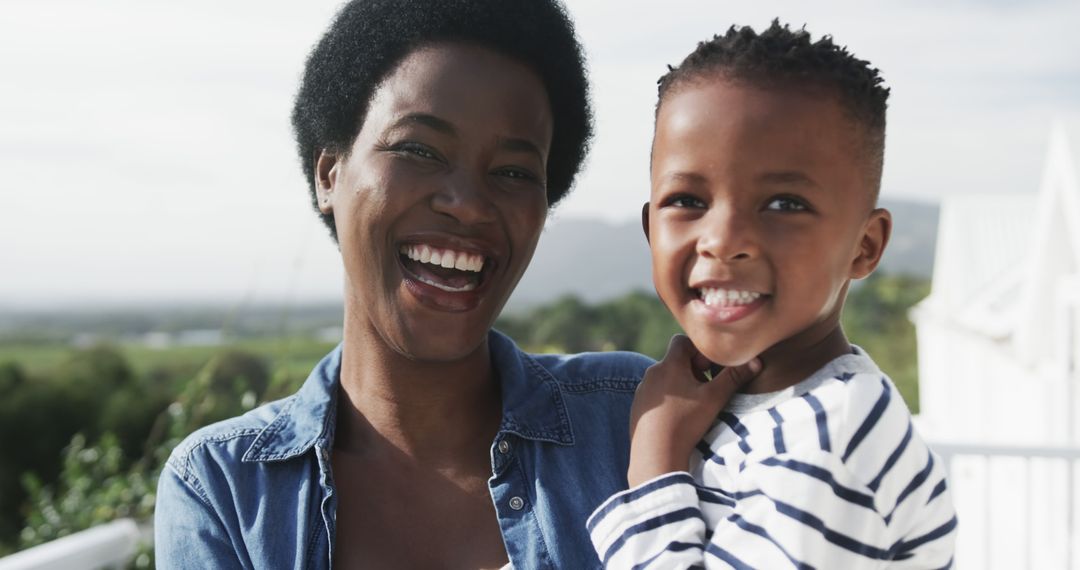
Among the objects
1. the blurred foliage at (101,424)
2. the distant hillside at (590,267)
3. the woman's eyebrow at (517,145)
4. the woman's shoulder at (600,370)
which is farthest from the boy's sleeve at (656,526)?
the distant hillside at (590,267)

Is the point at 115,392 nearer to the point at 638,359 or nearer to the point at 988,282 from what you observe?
the point at 638,359

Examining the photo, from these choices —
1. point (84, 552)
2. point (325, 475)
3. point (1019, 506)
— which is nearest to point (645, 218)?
point (325, 475)

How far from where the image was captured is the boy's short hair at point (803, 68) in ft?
4.75

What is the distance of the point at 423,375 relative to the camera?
1985mm

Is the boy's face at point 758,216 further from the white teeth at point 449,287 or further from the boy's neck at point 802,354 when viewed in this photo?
the white teeth at point 449,287

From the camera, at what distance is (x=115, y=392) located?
7.14 meters

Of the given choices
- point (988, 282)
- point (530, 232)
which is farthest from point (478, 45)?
point (988, 282)

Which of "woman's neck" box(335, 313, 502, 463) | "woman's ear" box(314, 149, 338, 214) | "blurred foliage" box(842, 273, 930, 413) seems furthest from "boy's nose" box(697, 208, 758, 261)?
"blurred foliage" box(842, 273, 930, 413)

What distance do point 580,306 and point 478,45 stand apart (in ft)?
27.2

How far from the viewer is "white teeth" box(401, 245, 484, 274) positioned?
5.79 feet

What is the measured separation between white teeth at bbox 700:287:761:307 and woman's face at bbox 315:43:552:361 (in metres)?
0.47

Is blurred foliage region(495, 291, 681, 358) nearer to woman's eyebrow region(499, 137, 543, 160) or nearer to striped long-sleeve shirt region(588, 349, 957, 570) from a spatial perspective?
woman's eyebrow region(499, 137, 543, 160)

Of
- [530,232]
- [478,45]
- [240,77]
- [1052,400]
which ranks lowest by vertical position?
[1052,400]

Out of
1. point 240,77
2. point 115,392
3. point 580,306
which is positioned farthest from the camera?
point 240,77
